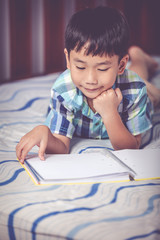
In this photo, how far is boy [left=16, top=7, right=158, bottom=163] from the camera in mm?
922

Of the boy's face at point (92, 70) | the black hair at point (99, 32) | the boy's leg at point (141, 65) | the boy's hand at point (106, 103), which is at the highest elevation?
the black hair at point (99, 32)

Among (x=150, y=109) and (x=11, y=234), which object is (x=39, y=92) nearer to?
(x=150, y=109)

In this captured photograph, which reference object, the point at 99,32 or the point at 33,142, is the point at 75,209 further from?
the point at 99,32

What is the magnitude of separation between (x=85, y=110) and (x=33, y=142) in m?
0.29

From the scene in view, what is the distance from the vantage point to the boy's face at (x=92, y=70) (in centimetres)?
92

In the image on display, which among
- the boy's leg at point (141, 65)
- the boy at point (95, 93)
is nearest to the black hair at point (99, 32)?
the boy at point (95, 93)

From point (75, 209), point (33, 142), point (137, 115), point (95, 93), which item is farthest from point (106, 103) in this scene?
point (75, 209)

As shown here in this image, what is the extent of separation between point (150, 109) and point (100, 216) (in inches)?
30.5

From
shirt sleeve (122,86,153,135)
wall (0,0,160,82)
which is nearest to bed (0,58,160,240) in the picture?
shirt sleeve (122,86,153,135)

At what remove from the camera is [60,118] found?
1091 mm

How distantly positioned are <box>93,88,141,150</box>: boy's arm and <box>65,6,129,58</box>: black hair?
0.14m

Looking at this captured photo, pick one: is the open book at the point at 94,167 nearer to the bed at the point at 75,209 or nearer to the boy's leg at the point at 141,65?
the bed at the point at 75,209

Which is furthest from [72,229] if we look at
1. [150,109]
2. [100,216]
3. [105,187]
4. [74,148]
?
[150,109]

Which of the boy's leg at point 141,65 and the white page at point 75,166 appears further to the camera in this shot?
the boy's leg at point 141,65
